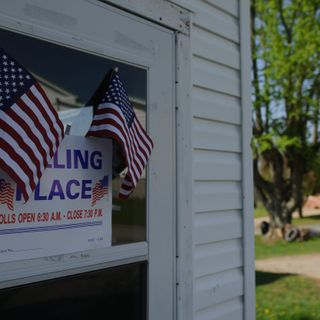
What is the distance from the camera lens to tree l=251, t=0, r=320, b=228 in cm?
1495

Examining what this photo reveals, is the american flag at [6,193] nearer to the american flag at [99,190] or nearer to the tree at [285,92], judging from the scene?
the american flag at [99,190]

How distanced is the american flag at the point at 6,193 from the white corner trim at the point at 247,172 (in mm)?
1813

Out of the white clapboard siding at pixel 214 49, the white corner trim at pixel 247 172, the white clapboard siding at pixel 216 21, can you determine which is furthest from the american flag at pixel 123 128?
the white corner trim at pixel 247 172

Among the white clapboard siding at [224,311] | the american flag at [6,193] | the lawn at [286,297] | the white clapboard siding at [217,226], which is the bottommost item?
the lawn at [286,297]

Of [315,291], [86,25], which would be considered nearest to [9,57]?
[86,25]

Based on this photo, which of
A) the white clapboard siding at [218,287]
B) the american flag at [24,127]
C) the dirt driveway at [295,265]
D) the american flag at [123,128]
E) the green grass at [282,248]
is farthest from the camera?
the green grass at [282,248]

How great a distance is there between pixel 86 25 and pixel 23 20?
35cm

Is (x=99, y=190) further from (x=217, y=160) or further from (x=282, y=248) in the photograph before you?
(x=282, y=248)

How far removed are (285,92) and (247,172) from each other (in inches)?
504

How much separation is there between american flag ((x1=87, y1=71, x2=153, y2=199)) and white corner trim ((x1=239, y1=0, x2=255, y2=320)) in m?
1.09

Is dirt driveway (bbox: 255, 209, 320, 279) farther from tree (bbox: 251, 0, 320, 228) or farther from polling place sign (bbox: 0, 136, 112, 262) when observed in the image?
polling place sign (bbox: 0, 136, 112, 262)

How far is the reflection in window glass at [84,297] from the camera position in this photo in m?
1.86

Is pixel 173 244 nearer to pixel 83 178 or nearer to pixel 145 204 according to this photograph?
pixel 145 204

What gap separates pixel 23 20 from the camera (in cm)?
190
